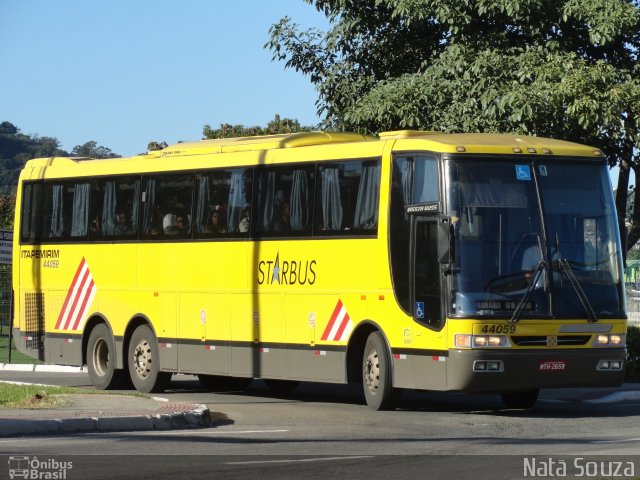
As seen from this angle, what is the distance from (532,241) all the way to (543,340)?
122 cm

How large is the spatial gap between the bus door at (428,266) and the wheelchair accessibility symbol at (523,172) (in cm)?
121

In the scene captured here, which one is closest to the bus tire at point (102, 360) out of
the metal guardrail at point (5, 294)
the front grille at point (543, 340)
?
the front grille at point (543, 340)


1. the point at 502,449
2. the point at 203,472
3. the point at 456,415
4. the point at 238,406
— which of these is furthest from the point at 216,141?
the point at 203,472

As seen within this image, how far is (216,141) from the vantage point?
2305 cm

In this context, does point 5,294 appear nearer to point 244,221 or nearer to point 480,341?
point 244,221

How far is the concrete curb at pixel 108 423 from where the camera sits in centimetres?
1465

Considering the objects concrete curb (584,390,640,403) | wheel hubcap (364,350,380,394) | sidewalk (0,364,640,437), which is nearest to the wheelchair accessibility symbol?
wheel hubcap (364,350,380,394)

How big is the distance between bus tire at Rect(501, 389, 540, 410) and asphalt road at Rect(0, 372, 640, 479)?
0.20 meters

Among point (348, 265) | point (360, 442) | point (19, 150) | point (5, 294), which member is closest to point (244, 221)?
point (348, 265)

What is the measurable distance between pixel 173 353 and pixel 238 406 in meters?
2.81

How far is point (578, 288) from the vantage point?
17969mm

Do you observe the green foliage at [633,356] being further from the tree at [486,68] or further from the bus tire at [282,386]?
the bus tire at [282,386]

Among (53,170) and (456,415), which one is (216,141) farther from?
(456,415)

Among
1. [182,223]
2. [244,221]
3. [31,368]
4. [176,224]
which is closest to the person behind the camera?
[244,221]
